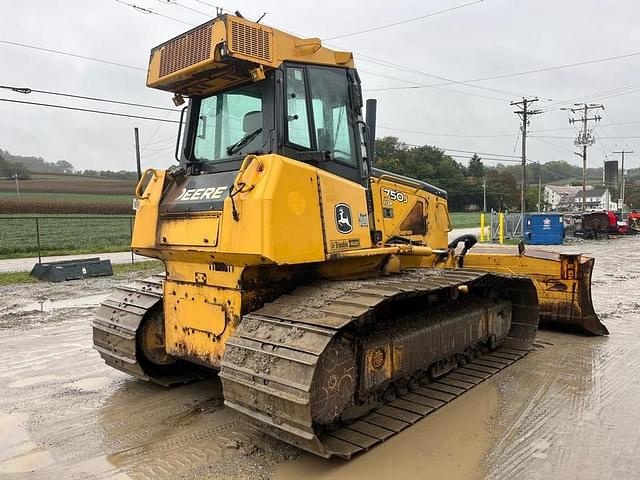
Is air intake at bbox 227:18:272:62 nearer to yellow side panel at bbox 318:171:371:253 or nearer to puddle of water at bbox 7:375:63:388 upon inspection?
yellow side panel at bbox 318:171:371:253

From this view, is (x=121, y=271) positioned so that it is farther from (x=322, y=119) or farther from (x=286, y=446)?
(x=286, y=446)

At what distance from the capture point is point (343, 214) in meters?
4.61

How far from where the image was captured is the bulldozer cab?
4465mm

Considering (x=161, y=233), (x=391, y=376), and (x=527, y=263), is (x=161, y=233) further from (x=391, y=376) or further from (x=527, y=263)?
(x=527, y=263)

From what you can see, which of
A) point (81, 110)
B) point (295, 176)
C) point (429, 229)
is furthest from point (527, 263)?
point (81, 110)

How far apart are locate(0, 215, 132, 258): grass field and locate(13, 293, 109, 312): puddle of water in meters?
5.82

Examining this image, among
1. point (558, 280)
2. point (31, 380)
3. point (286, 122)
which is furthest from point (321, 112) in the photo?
point (558, 280)

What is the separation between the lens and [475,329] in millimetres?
5848

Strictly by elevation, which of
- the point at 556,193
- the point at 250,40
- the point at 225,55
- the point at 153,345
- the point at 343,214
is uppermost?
the point at 556,193

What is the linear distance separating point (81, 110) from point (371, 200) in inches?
655

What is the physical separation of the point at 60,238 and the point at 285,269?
84.1 feet

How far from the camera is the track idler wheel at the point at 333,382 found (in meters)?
3.71

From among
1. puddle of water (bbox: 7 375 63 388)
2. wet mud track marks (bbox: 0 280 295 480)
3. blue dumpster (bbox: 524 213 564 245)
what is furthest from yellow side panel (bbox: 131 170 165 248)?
blue dumpster (bbox: 524 213 564 245)

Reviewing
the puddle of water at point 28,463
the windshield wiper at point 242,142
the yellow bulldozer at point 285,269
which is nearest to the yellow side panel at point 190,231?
the yellow bulldozer at point 285,269
